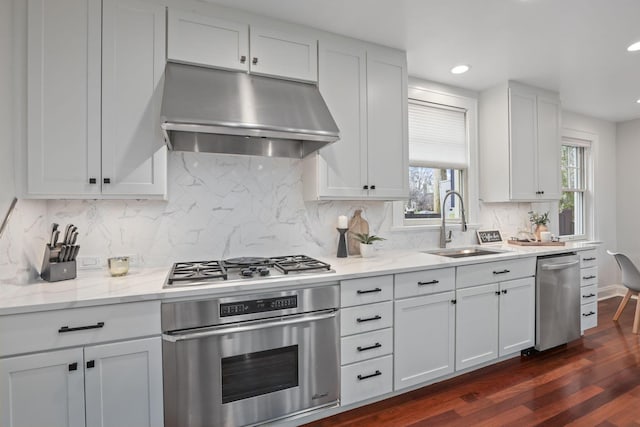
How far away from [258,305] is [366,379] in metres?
0.91

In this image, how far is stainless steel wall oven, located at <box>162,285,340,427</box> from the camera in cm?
167

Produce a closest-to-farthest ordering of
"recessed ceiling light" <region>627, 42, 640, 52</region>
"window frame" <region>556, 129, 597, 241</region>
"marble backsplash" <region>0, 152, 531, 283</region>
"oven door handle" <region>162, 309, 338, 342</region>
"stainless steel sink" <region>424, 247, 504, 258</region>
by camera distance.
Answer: "oven door handle" <region>162, 309, 338, 342</region> < "marble backsplash" <region>0, 152, 531, 283</region> < "recessed ceiling light" <region>627, 42, 640, 52</region> < "stainless steel sink" <region>424, 247, 504, 258</region> < "window frame" <region>556, 129, 597, 241</region>

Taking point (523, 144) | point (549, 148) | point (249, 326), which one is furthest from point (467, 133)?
point (249, 326)

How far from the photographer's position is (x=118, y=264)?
75.0 inches

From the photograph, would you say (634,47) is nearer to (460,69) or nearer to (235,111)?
(460,69)

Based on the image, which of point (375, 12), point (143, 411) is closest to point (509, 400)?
point (143, 411)

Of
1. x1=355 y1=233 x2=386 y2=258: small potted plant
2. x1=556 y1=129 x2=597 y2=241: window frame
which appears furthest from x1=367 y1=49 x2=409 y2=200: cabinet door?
x1=556 y1=129 x2=597 y2=241: window frame

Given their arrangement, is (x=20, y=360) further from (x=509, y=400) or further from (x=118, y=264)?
(x=509, y=400)

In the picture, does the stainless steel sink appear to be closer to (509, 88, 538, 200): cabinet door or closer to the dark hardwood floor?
(509, 88, 538, 200): cabinet door

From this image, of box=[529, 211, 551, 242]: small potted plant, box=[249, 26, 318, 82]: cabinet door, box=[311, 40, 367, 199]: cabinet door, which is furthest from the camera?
box=[529, 211, 551, 242]: small potted plant

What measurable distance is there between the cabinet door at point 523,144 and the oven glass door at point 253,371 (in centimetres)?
261

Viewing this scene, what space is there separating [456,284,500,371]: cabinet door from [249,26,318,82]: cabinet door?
1990 millimetres

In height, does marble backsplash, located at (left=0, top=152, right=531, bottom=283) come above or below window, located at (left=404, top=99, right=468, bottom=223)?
below

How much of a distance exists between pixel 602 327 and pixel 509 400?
2289 mm
